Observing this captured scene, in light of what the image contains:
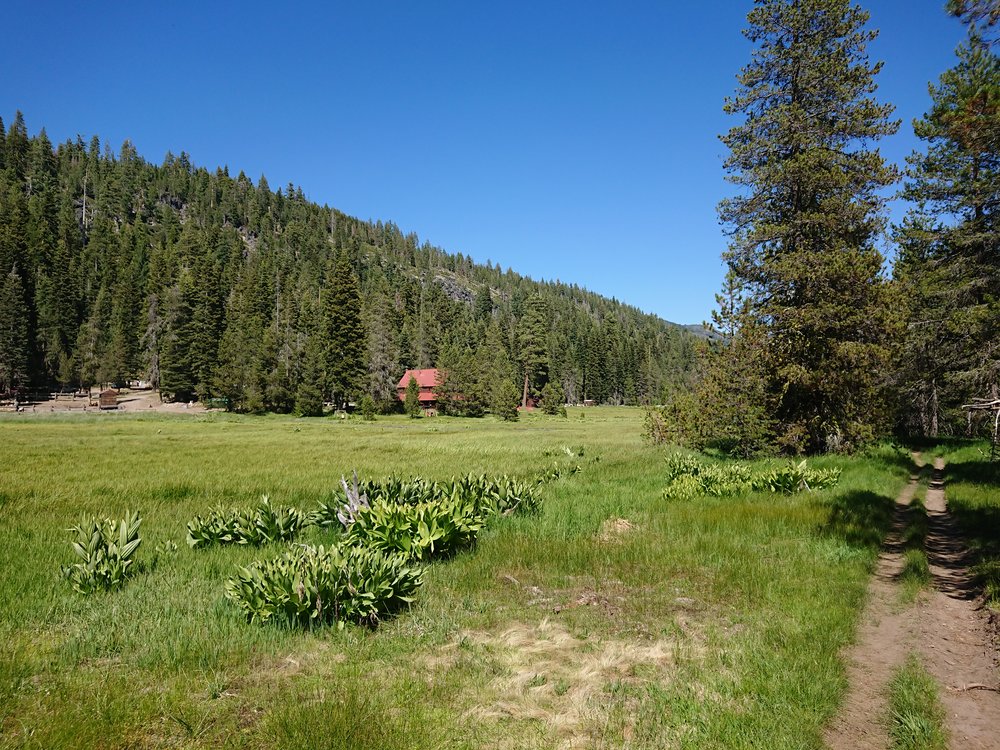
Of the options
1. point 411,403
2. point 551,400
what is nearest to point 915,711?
point 411,403

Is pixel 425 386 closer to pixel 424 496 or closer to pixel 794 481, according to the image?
pixel 794 481

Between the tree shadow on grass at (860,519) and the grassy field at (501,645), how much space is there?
0.07m

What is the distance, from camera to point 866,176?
18.2m

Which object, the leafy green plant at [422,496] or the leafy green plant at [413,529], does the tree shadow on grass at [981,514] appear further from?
the leafy green plant at [422,496]

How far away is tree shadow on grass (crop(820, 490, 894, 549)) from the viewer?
30.3ft

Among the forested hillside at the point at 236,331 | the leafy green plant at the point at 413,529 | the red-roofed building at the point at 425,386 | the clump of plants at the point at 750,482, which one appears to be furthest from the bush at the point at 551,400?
the leafy green plant at the point at 413,529

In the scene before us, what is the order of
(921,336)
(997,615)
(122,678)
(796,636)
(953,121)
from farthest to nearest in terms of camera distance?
(921,336)
(953,121)
(997,615)
(796,636)
(122,678)

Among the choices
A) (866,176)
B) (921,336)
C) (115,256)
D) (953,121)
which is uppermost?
(115,256)

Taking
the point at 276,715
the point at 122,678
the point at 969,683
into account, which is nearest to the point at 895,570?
the point at 969,683

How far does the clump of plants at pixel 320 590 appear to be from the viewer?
230 inches

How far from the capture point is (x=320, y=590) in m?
5.86

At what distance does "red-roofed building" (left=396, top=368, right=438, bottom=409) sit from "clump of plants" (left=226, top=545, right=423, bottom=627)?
74.3 meters

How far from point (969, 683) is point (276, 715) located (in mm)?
6050

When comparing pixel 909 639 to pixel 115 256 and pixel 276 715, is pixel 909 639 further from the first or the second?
pixel 115 256
